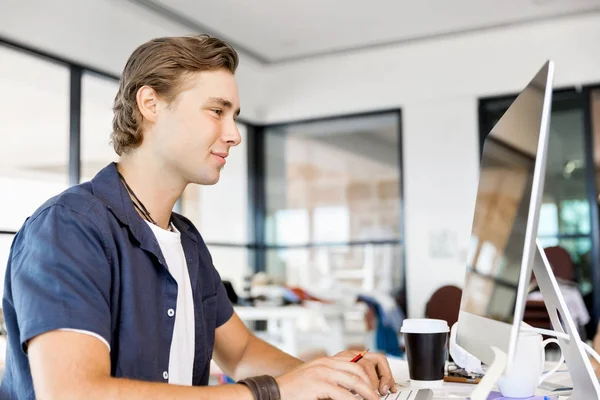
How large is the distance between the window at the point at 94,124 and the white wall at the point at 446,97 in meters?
2.16

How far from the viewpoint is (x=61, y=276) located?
1067mm

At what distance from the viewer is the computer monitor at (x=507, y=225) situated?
86 cm

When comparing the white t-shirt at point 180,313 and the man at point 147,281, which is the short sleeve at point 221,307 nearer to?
the man at point 147,281

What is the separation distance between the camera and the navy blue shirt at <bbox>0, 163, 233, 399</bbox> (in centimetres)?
105

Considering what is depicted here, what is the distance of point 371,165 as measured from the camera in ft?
19.0

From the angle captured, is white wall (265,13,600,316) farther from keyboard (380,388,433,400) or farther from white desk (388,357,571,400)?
keyboard (380,388,433,400)

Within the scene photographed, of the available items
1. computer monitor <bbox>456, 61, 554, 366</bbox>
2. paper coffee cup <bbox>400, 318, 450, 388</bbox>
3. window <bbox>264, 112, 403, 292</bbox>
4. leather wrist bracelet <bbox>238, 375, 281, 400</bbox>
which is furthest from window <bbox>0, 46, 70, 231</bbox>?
computer monitor <bbox>456, 61, 554, 366</bbox>

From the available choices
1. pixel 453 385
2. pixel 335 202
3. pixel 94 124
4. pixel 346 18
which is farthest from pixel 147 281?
pixel 335 202

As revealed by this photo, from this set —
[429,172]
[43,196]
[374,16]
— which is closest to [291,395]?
[43,196]

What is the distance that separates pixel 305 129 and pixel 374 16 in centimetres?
147

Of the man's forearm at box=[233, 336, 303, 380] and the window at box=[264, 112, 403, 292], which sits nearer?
the man's forearm at box=[233, 336, 303, 380]

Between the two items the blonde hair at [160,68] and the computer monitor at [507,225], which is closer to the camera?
the computer monitor at [507,225]

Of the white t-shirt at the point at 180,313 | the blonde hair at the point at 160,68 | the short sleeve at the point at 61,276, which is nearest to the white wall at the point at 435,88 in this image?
the blonde hair at the point at 160,68

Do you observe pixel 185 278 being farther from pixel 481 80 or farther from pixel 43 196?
pixel 481 80
